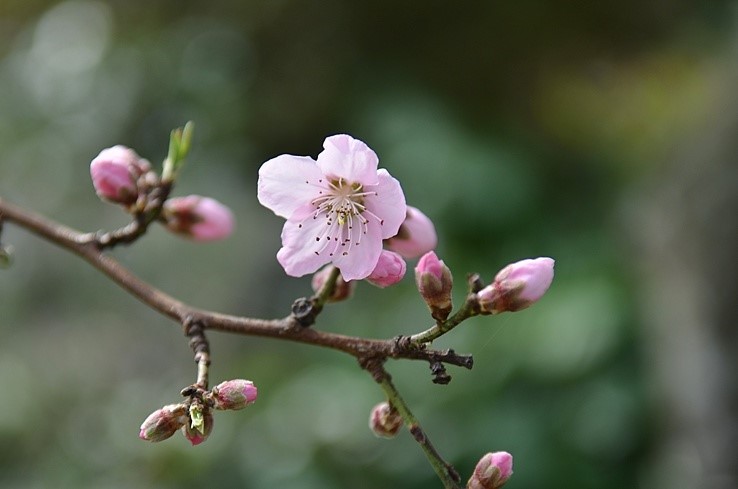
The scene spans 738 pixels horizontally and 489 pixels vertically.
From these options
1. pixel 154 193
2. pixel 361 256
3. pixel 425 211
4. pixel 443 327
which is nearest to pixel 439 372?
pixel 443 327

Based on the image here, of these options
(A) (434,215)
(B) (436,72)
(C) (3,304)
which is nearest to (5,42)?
(C) (3,304)

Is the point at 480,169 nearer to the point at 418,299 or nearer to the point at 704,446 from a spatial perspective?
the point at 418,299

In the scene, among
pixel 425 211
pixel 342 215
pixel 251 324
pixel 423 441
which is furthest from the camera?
pixel 425 211

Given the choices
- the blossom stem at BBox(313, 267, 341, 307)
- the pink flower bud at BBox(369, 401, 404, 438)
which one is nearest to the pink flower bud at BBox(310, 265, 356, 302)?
the blossom stem at BBox(313, 267, 341, 307)

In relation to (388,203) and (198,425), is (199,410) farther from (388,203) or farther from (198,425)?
(388,203)

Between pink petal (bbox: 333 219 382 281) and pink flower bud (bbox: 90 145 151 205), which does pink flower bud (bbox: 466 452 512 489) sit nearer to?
pink petal (bbox: 333 219 382 281)

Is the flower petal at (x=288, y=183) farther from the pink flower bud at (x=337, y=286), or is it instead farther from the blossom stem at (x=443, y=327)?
the blossom stem at (x=443, y=327)
